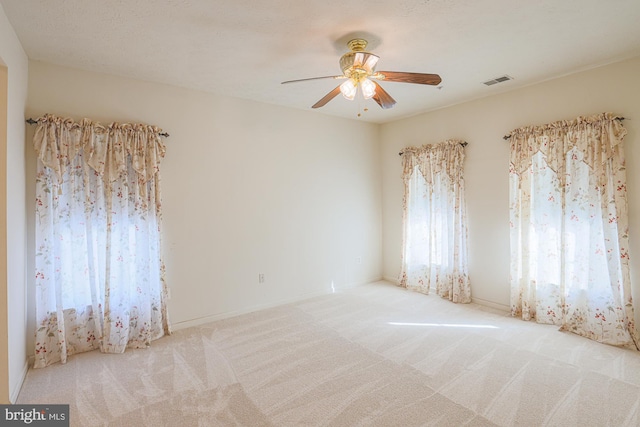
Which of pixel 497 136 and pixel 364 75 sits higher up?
pixel 364 75

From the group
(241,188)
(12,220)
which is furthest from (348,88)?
(12,220)

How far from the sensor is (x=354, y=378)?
8.16 feet

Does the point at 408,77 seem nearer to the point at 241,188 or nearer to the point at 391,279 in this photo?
the point at 241,188

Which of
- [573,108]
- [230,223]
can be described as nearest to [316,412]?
[230,223]

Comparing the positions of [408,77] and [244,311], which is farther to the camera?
[244,311]

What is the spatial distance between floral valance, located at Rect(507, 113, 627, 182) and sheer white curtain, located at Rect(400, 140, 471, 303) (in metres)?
0.72

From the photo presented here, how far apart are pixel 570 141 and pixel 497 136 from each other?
31.2 inches

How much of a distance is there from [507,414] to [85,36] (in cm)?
406

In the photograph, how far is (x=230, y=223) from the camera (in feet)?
12.5

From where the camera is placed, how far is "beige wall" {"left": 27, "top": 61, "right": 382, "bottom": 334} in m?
3.15

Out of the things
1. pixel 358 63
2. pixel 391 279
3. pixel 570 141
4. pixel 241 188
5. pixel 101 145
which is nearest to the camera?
pixel 358 63

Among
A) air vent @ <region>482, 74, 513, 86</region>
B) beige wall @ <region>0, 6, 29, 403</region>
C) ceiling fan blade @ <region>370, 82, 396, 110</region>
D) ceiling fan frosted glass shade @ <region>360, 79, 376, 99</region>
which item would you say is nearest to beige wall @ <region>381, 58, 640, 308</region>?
air vent @ <region>482, 74, 513, 86</region>

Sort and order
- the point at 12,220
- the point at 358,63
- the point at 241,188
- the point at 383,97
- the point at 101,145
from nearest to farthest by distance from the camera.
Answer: the point at 12,220 < the point at 358,63 < the point at 383,97 < the point at 101,145 < the point at 241,188

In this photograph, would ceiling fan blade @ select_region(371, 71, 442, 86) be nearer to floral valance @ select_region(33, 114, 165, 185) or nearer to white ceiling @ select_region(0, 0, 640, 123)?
white ceiling @ select_region(0, 0, 640, 123)
